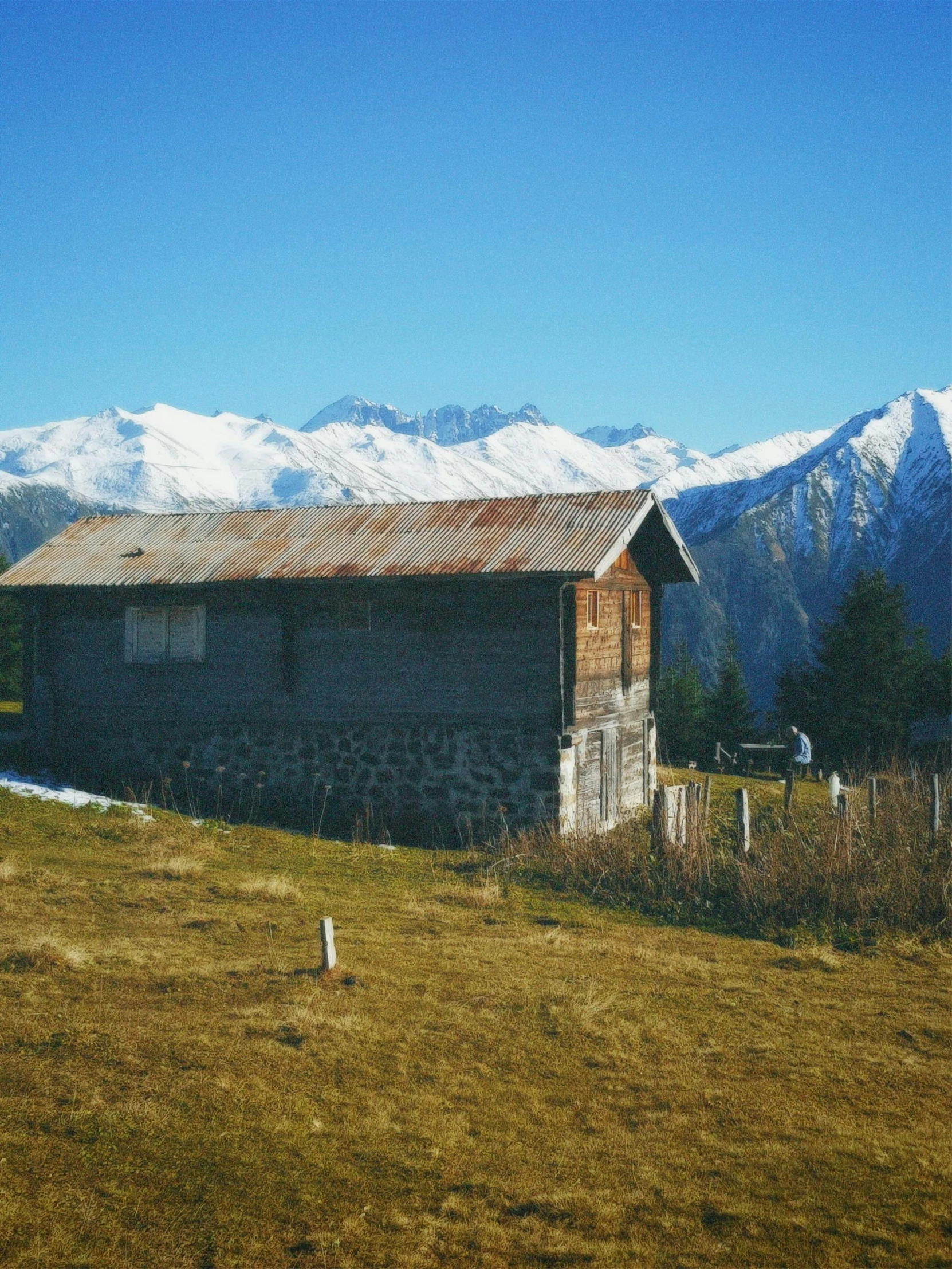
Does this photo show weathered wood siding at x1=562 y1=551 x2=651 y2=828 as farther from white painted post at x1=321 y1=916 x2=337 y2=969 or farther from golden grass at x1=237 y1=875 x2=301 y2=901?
white painted post at x1=321 y1=916 x2=337 y2=969

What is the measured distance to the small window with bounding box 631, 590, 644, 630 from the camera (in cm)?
2269

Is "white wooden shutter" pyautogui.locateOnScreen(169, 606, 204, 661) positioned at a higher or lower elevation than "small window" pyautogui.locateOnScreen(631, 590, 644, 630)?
lower

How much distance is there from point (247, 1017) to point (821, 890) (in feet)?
25.9

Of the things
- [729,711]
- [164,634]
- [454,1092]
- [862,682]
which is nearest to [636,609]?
[164,634]

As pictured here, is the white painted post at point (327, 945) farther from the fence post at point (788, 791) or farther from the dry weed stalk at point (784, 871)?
the fence post at point (788, 791)

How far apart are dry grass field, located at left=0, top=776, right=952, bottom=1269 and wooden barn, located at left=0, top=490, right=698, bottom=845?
6.05m

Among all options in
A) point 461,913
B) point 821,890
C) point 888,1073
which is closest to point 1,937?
point 461,913

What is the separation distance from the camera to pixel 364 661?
19.7m

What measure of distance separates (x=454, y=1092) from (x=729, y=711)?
140ft

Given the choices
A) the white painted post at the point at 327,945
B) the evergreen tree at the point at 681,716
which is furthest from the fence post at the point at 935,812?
the evergreen tree at the point at 681,716

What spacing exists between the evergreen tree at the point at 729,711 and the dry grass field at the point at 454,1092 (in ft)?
118

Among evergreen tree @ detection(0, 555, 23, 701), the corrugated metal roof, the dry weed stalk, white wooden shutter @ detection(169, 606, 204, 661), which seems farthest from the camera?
evergreen tree @ detection(0, 555, 23, 701)

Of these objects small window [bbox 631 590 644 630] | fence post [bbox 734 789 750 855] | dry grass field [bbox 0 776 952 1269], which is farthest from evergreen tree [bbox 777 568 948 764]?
dry grass field [bbox 0 776 952 1269]

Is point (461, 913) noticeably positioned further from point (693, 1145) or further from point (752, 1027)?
point (693, 1145)
